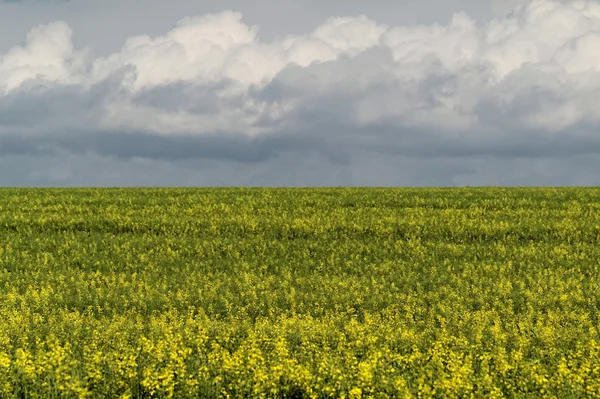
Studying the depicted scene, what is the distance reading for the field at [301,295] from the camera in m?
9.12

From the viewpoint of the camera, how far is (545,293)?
16.4 m

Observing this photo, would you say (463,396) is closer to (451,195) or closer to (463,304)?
(463,304)

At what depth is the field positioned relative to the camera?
29.9 ft

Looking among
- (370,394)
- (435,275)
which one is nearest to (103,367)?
(370,394)

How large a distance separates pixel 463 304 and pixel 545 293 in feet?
8.32

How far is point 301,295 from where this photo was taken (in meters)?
15.9

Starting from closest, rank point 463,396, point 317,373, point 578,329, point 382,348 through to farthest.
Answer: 1. point 463,396
2. point 317,373
3. point 382,348
4. point 578,329

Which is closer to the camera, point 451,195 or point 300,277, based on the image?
point 300,277

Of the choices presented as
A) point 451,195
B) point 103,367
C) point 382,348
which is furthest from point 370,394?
point 451,195

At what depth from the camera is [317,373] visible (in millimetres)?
9391

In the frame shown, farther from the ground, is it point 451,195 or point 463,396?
point 451,195

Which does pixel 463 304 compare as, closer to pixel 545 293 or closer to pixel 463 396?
pixel 545 293

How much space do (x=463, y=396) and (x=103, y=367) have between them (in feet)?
17.7

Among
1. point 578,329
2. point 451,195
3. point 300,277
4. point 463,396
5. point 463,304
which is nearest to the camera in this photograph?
point 463,396
